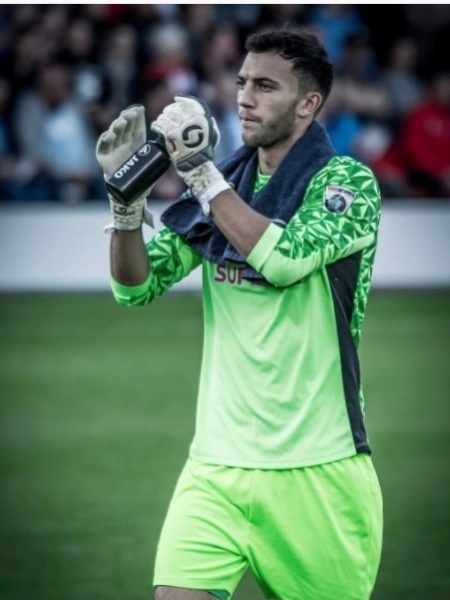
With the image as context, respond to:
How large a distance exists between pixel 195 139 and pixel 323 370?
88 centimetres

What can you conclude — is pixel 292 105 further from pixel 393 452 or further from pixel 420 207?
pixel 420 207

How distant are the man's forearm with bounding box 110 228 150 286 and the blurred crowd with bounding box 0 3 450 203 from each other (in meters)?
12.4

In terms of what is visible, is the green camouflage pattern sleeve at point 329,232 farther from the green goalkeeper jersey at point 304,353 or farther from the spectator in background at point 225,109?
the spectator in background at point 225,109

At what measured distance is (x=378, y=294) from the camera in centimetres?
1762

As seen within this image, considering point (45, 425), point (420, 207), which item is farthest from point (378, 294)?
point (45, 425)

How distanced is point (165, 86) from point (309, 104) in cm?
1333

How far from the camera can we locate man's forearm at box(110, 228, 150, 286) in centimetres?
499

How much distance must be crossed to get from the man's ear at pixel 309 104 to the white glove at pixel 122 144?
539 mm

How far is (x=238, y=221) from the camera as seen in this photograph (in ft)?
15.0

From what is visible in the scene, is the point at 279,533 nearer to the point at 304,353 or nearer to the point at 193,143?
the point at 304,353

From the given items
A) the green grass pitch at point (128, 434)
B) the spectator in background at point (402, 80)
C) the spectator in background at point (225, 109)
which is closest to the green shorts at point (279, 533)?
the green grass pitch at point (128, 434)

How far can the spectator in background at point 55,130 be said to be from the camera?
17.9 meters

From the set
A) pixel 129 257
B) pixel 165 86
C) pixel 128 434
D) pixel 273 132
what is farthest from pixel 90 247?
pixel 273 132

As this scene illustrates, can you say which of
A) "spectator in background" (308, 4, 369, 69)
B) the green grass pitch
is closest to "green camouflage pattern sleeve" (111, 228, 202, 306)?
the green grass pitch
